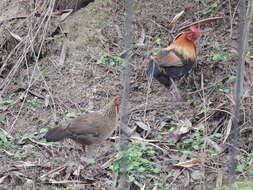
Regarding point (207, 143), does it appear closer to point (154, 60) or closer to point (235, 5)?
point (154, 60)

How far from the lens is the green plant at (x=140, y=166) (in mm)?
5738

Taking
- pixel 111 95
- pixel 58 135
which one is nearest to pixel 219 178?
pixel 58 135

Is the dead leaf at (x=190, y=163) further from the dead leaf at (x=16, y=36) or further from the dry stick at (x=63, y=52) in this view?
the dead leaf at (x=16, y=36)

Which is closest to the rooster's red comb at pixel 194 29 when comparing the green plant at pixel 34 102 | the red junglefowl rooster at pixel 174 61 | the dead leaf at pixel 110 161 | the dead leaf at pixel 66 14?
the red junglefowl rooster at pixel 174 61

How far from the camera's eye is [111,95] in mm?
7148

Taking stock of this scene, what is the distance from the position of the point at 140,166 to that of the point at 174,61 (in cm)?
185

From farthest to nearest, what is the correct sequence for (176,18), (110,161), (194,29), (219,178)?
(176,18)
(194,29)
(110,161)
(219,178)

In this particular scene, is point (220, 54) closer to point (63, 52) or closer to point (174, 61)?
point (174, 61)

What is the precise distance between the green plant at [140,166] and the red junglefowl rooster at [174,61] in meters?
1.34

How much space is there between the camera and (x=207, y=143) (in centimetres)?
616

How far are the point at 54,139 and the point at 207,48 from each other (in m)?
3.02

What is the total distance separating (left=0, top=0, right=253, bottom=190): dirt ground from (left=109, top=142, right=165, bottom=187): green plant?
0.03m

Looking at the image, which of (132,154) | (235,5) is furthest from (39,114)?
(235,5)

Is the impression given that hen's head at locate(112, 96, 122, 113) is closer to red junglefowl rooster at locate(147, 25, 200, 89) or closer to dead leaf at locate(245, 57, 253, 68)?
red junglefowl rooster at locate(147, 25, 200, 89)
